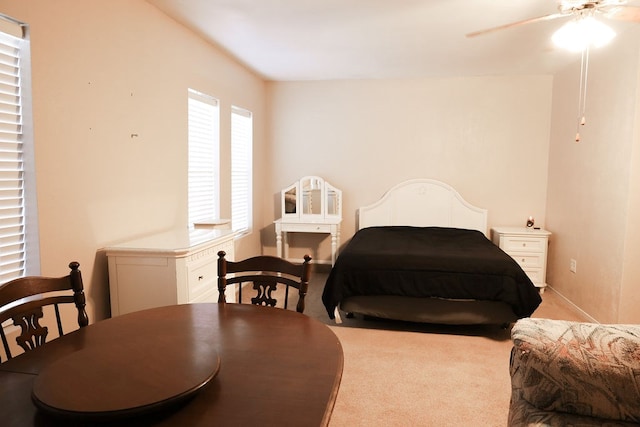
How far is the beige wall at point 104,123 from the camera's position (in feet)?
7.14

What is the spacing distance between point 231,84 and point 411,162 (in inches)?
91.7

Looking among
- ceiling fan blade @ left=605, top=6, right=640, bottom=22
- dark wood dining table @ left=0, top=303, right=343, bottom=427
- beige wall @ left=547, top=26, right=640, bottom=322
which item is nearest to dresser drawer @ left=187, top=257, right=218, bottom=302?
dark wood dining table @ left=0, top=303, right=343, bottom=427

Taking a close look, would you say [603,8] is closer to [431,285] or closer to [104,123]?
[431,285]

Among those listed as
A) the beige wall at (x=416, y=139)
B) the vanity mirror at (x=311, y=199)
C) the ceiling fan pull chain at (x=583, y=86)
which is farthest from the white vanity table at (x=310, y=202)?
the ceiling fan pull chain at (x=583, y=86)

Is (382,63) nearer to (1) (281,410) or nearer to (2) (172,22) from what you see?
(2) (172,22)

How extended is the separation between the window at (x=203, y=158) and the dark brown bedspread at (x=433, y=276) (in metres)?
1.40

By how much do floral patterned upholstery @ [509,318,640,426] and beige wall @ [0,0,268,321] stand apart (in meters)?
2.22

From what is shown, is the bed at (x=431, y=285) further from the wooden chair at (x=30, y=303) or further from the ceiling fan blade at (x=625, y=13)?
the wooden chair at (x=30, y=303)

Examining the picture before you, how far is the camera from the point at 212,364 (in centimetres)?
115

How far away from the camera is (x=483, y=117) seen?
510cm

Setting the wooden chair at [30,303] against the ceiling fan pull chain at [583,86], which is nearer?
the wooden chair at [30,303]

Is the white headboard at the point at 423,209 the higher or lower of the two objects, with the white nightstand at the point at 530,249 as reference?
higher

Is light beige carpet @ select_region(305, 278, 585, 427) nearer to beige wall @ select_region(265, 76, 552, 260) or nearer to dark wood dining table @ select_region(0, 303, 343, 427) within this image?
dark wood dining table @ select_region(0, 303, 343, 427)

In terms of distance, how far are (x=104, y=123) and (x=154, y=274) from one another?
0.97 m
